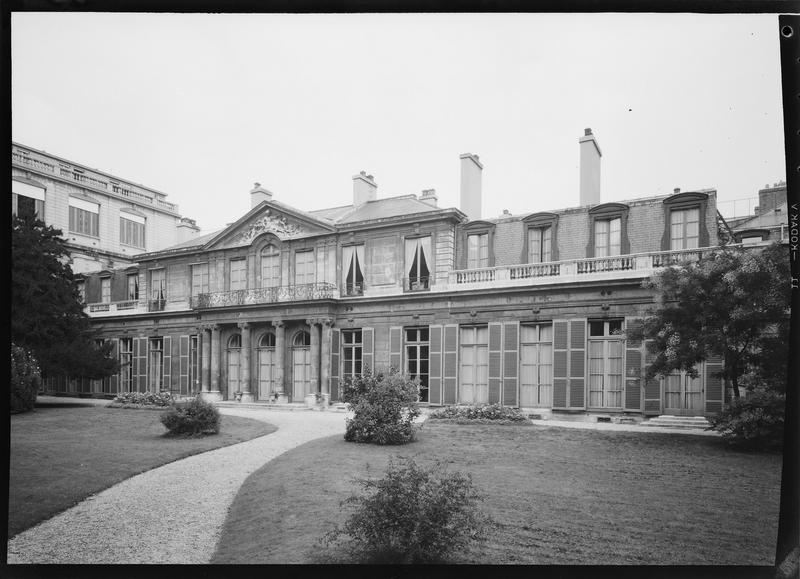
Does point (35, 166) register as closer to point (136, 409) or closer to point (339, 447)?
point (136, 409)

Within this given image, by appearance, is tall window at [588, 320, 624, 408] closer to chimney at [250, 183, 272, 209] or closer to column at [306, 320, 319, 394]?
column at [306, 320, 319, 394]

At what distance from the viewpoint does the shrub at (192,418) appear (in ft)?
19.8

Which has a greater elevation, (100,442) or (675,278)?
(675,278)

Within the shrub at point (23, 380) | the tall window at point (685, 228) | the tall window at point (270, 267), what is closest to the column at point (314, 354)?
the tall window at point (270, 267)

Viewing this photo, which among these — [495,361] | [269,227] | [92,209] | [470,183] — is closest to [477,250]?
[470,183]

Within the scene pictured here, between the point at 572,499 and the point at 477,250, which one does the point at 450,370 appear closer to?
A: the point at 477,250

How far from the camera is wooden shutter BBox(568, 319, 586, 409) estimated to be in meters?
5.50

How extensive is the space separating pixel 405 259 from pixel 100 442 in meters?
4.43

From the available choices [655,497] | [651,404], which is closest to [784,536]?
[655,497]

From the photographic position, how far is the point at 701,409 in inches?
208

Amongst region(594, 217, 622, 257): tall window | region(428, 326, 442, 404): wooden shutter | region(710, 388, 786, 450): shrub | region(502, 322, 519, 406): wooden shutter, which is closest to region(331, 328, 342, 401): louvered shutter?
region(428, 326, 442, 404): wooden shutter

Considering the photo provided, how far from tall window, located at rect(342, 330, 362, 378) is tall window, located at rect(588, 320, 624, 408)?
3.06 metres

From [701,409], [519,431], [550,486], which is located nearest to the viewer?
[550,486]

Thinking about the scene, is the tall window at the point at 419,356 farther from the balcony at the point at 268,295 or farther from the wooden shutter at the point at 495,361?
the balcony at the point at 268,295
